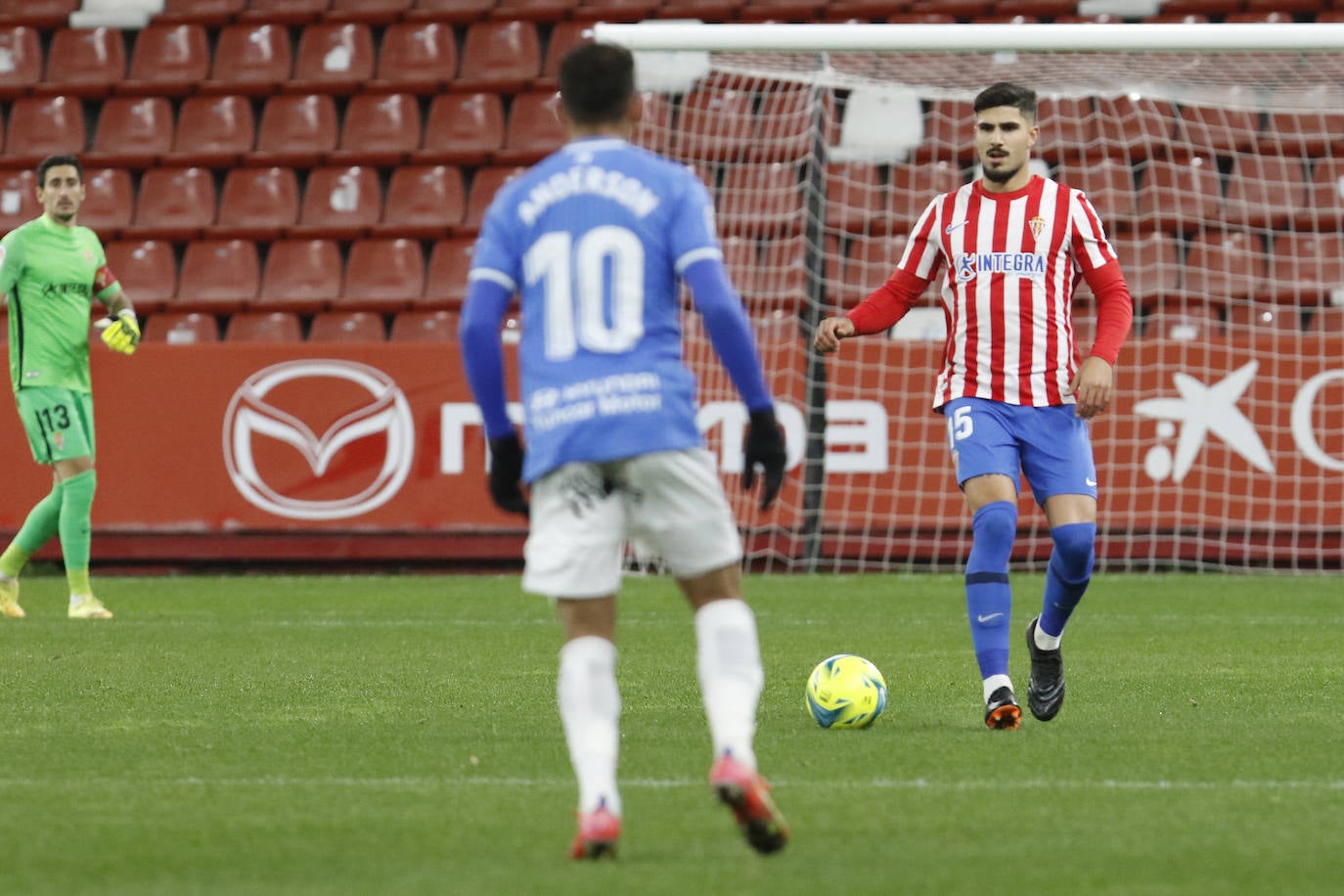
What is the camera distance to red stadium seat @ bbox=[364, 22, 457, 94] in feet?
48.0

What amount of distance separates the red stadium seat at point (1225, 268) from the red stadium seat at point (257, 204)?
617cm

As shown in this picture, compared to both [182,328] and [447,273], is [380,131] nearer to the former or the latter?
[447,273]

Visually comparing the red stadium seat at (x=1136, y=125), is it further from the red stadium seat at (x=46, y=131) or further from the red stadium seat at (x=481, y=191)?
the red stadium seat at (x=46, y=131)

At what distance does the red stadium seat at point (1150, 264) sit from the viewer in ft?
40.6

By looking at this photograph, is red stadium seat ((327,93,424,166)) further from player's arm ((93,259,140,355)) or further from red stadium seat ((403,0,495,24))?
player's arm ((93,259,140,355))

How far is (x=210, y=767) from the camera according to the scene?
16.1ft

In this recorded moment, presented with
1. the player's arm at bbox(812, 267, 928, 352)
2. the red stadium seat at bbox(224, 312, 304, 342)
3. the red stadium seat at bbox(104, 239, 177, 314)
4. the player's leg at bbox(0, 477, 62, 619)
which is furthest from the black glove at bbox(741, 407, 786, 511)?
the red stadium seat at bbox(104, 239, 177, 314)

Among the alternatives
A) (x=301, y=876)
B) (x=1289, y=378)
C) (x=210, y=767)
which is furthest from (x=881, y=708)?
(x=1289, y=378)

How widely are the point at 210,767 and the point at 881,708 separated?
6.15 feet

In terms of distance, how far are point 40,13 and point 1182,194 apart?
356 inches

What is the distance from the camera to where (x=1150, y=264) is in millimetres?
12508

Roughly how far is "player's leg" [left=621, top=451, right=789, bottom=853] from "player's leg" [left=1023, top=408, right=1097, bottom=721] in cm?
217

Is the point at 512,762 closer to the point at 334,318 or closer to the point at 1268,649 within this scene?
the point at 1268,649

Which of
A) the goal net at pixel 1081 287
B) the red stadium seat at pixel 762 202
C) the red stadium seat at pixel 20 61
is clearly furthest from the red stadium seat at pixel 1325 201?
the red stadium seat at pixel 20 61
